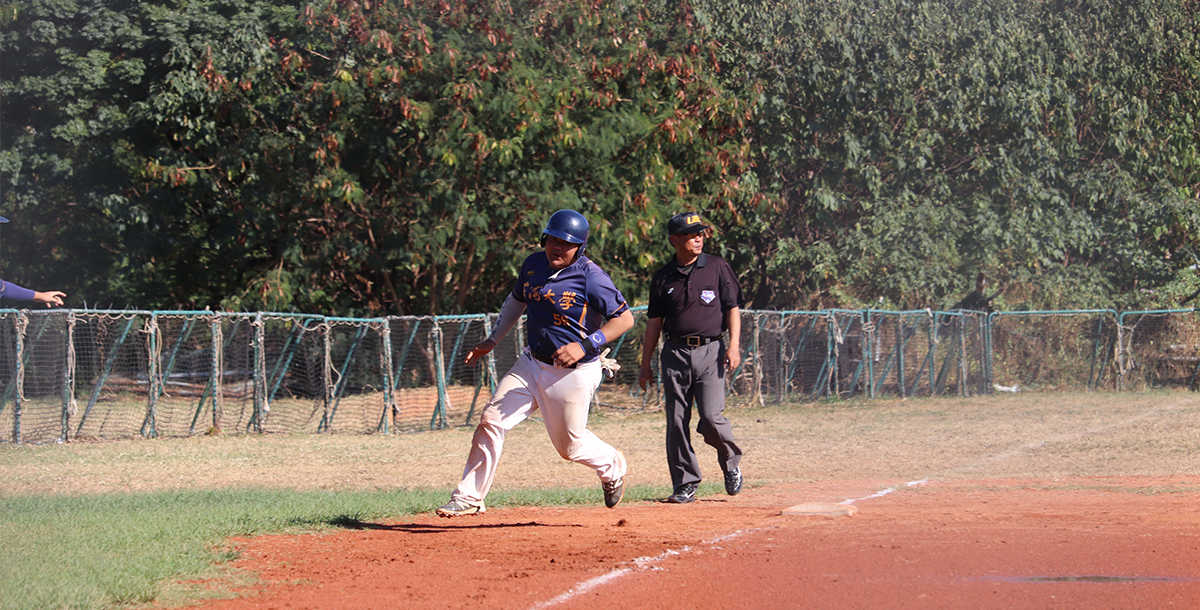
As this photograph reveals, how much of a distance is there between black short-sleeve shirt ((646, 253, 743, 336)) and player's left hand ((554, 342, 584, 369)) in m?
1.79

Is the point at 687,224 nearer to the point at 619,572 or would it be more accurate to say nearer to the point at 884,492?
the point at 884,492

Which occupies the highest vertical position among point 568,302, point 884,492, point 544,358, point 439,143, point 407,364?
point 439,143

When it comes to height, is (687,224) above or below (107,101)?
below

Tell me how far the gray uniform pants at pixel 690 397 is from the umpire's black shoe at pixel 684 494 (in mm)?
30

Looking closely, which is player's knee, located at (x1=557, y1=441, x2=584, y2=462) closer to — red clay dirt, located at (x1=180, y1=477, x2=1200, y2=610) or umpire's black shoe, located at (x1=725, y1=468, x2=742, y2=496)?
red clay dirt, located at (x1=180, y1=477, x2=1200, y2=610)

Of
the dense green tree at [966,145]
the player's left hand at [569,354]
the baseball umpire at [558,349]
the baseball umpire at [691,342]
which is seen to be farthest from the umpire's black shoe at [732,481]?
the dense green tree at [966,145]

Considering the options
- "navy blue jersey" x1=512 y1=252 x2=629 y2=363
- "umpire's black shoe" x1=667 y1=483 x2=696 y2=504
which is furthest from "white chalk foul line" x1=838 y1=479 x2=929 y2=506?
"navy blue jersey" x1=512 y1=252 x2=629 y2=363

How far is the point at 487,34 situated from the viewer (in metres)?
19.9

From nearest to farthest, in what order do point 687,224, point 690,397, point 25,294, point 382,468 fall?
point 687,224
point 690,397
point 25,294
point 382,468

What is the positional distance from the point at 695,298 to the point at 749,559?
2.80 meters

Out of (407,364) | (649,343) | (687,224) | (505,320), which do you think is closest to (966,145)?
(407,364)

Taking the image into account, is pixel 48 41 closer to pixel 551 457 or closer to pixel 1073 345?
pixel 551 457

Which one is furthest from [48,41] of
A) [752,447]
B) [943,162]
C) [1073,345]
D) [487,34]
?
[1073,345]

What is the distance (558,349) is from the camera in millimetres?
6859
